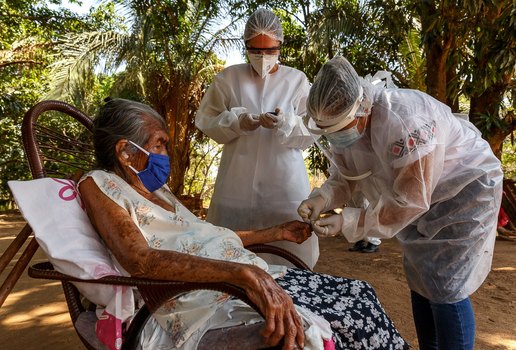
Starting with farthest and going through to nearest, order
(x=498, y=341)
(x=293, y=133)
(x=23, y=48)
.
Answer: (x=23, y=48) < (x=498, y=341) < (x=293, y=133)

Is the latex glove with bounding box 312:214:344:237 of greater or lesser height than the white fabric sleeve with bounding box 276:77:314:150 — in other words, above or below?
below

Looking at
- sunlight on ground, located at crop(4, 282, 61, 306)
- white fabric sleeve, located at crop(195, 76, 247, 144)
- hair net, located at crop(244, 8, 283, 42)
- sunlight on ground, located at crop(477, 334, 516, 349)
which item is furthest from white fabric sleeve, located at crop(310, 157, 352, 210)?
sunlight on ground, located at crop(4, 282, 61, 306)

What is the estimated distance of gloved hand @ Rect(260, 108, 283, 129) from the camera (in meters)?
2.11

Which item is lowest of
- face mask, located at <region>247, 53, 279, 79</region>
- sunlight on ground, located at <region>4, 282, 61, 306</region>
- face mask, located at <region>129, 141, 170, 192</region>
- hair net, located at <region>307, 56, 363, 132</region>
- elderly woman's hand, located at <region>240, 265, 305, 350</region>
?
sunlight on ground, located at <region>4, 282, 61, 306</region>

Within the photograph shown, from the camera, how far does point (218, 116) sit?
2369 mm

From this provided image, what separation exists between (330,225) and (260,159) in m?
0.69

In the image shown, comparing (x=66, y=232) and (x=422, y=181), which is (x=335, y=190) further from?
(x=66, y=232)

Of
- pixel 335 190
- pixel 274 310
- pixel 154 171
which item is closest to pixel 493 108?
pixel 335 190

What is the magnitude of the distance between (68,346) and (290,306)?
1982 mm

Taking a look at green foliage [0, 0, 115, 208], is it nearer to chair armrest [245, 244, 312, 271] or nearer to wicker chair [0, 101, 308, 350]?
wicker chair [0, 101, 308, 350]

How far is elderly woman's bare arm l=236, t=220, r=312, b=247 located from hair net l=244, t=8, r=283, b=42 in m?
1.01

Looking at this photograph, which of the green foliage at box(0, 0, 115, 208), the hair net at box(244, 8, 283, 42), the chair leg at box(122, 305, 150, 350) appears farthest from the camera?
the green foliage at box(0, 0, 115, 208)

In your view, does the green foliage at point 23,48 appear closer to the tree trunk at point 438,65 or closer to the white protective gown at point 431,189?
the tree trunk at point 438,65

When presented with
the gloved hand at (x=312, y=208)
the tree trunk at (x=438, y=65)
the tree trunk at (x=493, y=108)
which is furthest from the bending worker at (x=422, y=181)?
the tree trunk at (x=493, y=108)
